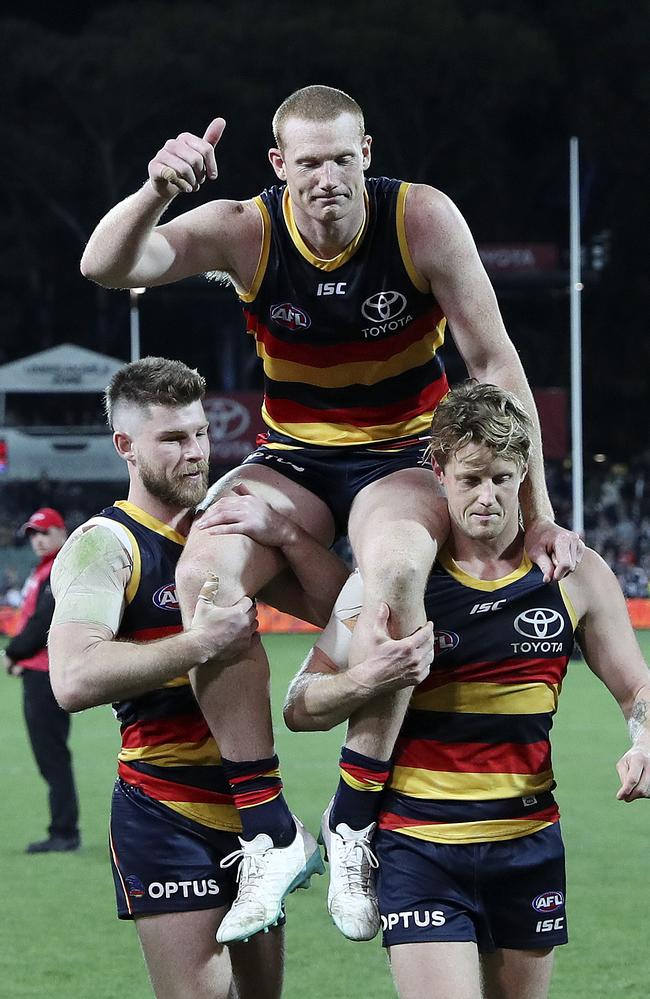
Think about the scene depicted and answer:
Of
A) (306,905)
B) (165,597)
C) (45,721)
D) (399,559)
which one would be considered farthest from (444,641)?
(45,721)

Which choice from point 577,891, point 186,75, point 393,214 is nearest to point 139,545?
point 393,214

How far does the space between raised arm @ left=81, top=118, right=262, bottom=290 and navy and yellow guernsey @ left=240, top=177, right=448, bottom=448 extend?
68 mm

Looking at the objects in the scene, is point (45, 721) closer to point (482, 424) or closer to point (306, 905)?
point (306, 905)

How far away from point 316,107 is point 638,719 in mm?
1897

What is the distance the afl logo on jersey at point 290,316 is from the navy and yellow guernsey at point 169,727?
2.67ft

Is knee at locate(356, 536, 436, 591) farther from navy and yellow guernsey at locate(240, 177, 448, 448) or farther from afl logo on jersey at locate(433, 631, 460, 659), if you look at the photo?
navy and yellow guernsey at locate(240, 177, 448, 448)

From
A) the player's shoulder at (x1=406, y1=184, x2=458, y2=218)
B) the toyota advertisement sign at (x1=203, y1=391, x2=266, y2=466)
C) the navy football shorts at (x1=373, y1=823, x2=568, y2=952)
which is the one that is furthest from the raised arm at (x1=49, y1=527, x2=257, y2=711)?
the toyota advertisement sign at (x1=203, y1=391, x2=266, y2=466)

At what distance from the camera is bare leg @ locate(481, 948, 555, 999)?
4.22 m

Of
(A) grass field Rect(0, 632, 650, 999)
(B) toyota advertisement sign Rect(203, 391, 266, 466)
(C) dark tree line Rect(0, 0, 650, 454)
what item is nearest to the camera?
(A) grass field Rect(0, 632, 650, 999)

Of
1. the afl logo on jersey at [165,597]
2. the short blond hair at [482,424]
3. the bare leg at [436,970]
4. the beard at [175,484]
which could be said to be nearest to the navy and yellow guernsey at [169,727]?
the afl logo on jersey at [165,597]

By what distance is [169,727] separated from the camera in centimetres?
459

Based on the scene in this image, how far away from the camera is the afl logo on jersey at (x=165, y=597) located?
458cm

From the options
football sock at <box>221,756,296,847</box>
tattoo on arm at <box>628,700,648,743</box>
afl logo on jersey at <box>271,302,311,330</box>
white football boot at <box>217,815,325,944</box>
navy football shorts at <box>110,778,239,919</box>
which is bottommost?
navy football shorts at <box>110,778,239,919</box>

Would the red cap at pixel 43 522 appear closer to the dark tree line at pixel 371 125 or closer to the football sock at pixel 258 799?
the football sock at pixel 258 799
